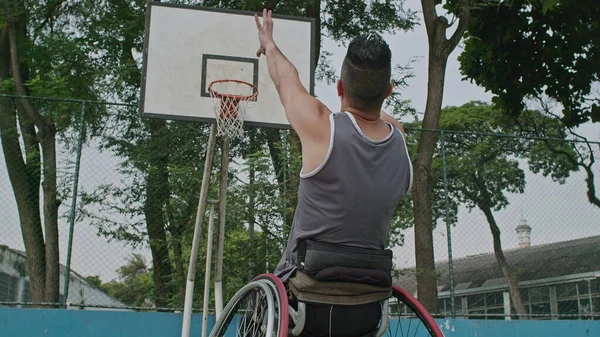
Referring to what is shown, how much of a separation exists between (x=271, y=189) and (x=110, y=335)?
2967 millimetres

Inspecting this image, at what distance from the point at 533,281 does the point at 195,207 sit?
19.8ft

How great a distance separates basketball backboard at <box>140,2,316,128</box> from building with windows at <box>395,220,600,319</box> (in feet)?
12.4

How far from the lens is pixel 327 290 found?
2605 mm

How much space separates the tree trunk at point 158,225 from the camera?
8.95m

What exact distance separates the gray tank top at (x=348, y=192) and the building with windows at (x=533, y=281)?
5.76 metres

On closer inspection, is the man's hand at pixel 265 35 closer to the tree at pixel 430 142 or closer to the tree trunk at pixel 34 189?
the tree trunk at pixel 34 189

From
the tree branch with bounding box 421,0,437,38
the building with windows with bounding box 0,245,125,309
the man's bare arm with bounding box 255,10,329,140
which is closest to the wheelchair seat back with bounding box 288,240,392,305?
the man's bare arm with bounding box 255,10,329,140

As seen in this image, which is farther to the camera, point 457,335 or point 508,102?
point 508,102

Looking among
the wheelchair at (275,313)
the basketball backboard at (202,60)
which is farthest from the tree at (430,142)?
the wheelchair at (275,313)

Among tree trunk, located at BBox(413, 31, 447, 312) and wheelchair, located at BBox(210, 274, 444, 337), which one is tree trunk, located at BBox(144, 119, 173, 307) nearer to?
tree trunk, located at BBox(413, 31, 447, 312)

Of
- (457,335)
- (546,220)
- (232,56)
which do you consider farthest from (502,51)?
(232,56)

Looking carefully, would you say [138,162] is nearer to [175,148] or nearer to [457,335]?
[175,148]

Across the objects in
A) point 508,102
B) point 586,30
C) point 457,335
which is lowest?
point 457,335

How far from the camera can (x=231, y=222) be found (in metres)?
8.91
